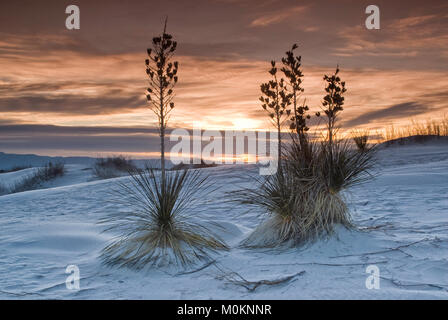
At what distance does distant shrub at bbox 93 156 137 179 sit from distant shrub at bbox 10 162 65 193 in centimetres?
164

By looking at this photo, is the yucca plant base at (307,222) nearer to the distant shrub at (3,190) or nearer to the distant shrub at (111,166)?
the distant shrub at (111,166)

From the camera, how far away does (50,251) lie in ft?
16.1

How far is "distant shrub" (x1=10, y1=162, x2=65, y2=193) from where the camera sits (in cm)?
1725

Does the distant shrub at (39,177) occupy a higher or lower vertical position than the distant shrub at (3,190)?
higher

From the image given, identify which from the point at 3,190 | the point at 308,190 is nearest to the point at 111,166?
the point at 3,190

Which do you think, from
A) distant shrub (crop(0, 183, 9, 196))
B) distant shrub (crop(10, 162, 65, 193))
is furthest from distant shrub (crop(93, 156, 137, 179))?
distant shrub (crop(0, 183, 9, 196))

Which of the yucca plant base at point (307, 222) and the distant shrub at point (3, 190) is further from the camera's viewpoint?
the distant shrub at point (3, 190)

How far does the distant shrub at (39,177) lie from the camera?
1725cm

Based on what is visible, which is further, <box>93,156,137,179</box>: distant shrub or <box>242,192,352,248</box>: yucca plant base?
<box>93,156,137,179</box>: distant shrub

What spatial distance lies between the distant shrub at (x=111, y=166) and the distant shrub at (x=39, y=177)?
1644mm

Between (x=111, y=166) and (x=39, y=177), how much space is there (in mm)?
3190

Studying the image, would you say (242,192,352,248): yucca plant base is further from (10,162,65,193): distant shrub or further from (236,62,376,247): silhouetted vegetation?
(10,162,65,193): distant shrub

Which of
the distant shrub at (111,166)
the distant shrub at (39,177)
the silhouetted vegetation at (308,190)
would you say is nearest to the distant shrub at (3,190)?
the distant shrub at (39,177)
